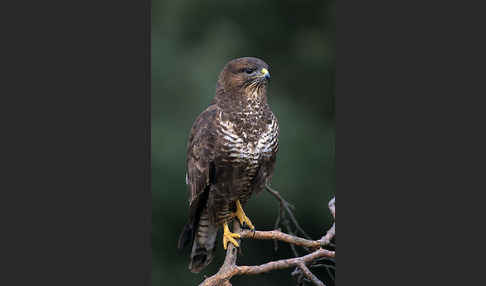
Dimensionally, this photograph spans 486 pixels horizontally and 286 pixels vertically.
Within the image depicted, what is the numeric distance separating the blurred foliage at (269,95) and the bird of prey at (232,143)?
15 centimetres

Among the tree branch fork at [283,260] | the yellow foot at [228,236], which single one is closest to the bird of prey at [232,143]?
the yellow foot at [228,236]

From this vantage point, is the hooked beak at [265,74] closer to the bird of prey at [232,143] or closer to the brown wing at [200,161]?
the bird of prey at [232,143]

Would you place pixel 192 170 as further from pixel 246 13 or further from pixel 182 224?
pixel 246 13

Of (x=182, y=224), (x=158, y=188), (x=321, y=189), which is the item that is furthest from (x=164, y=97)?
(x=321, y=189)

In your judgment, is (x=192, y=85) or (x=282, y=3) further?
(x=192, y=85)

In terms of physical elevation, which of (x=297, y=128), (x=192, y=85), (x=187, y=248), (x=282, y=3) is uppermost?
(x=282, y=3)

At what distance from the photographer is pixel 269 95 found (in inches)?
147

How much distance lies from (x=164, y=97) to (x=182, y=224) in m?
0.86

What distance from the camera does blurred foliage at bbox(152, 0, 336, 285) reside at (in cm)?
348

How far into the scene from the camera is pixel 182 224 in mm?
3777

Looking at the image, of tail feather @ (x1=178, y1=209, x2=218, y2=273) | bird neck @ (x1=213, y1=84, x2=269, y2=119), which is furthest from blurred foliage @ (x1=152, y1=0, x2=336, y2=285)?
bird neck @ (x1=213, y1=84, x2=269, y2=119)

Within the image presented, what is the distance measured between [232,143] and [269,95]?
470 millimetres

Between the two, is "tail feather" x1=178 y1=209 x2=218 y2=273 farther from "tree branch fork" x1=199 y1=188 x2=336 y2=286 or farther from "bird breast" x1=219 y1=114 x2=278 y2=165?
"bird breast" x1=219 y1=114 x2=278 y2=165

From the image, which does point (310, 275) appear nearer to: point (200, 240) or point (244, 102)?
point (200, 240)
